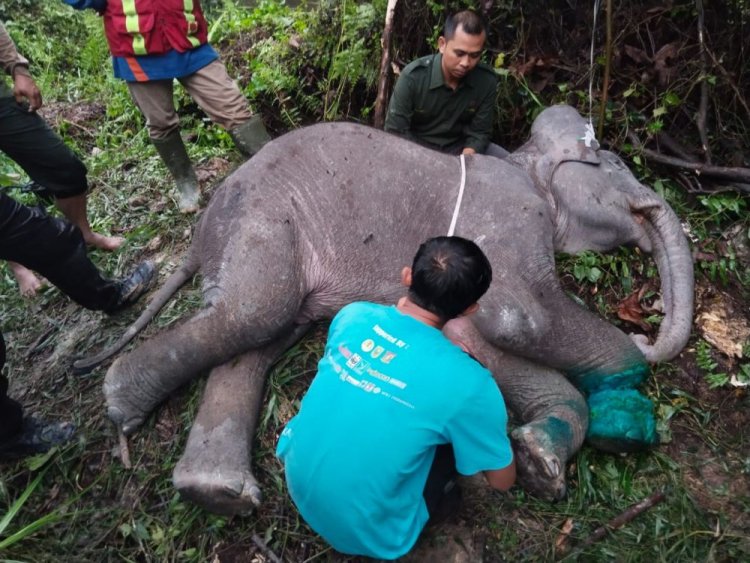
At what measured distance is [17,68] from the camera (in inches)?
141

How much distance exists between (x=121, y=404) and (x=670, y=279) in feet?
9.74

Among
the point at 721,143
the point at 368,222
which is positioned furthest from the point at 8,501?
the point at 721,143

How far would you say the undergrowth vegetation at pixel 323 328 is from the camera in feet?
8.70

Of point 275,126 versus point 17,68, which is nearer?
point 17,68

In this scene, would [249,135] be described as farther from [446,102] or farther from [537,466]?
[537,466]

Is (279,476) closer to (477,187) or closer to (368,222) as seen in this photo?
(368,222)

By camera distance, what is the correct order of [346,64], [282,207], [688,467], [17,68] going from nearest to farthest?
[688,467] → [282,207] → [17,68] → [346,64]

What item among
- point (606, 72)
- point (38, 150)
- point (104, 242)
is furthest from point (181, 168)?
point (606, 72)

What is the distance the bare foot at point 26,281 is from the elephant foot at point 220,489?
85.8 inches

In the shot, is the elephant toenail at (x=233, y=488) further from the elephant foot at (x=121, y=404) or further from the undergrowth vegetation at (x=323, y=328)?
Answer: the elephant foot at (x=121, y=404)

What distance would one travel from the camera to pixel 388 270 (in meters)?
3.22

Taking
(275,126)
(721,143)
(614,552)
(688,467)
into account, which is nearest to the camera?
(614,552)

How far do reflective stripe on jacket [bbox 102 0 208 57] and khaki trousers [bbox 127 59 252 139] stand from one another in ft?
0.71

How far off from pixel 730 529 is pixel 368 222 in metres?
2.15
